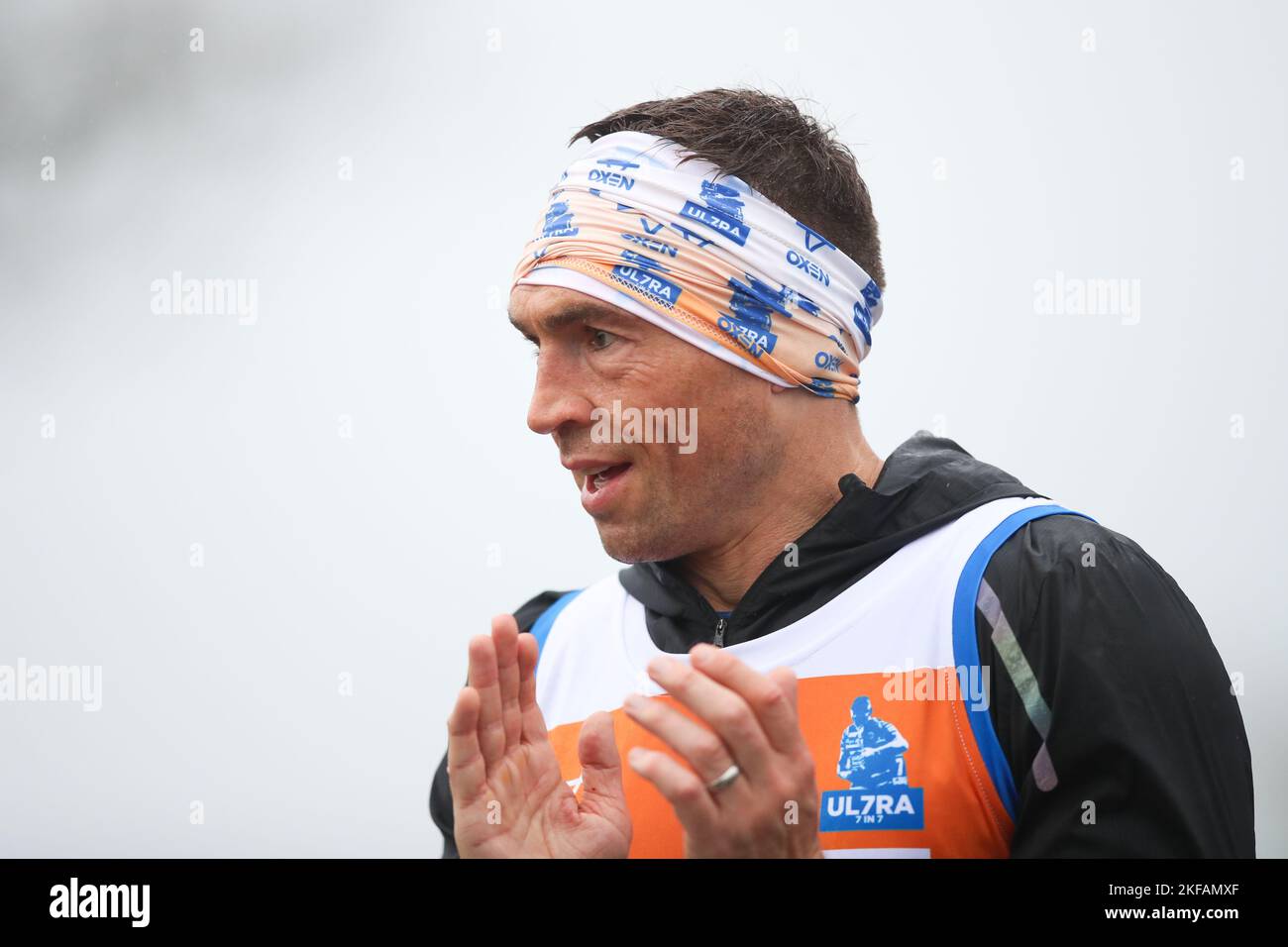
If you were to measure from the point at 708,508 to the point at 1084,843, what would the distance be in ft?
2.99

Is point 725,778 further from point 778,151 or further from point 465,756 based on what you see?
point 778,151

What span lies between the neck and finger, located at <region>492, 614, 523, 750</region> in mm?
544

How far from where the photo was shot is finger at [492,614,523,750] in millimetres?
2205

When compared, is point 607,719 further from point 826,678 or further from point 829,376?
point 829,376

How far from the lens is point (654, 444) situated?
8.23 ft

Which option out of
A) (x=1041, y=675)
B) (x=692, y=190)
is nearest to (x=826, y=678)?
(x=1041, y=675)

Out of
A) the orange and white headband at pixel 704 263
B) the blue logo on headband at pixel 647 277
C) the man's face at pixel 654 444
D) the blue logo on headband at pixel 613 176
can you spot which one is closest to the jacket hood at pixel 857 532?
the man's face at pixel 654 444

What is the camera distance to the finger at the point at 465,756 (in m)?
2.14

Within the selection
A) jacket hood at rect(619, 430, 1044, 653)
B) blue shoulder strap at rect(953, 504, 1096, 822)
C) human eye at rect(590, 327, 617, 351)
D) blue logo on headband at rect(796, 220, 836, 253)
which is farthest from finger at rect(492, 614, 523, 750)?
blue logo on headband at rect(796, 220, 836, 253)

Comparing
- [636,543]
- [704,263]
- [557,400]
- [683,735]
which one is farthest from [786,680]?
[704,263]

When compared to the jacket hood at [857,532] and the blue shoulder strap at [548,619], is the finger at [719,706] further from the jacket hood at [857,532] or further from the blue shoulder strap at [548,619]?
the blue shoulder strap at [548,619]

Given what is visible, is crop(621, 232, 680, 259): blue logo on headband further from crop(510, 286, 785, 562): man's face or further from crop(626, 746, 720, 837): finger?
crop(626, 746, 720, 837): finger
